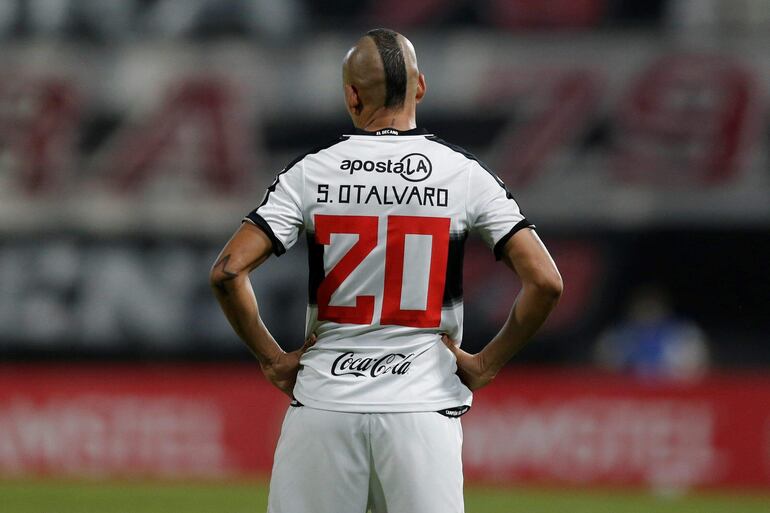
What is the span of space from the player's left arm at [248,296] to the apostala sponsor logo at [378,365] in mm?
152

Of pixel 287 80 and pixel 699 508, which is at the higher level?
pixel 287 80

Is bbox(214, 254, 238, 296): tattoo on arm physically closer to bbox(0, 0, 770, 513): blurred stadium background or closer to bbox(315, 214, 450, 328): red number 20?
bbox(315, 214, 450, 328): red number 20

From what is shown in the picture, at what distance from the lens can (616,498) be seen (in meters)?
10.9

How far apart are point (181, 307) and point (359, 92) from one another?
1340 centimetres

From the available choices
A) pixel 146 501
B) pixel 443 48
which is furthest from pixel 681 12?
pixel 146 501

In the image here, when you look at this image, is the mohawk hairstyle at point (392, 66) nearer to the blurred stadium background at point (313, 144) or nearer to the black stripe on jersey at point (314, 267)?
the black stripe on jersey at point (314, 267)

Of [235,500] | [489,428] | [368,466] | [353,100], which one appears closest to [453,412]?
[368,466]

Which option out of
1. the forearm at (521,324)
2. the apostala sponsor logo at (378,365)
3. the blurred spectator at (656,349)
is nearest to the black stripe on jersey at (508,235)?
the forearm at (521,324)

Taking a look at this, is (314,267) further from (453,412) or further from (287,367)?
(453,412)

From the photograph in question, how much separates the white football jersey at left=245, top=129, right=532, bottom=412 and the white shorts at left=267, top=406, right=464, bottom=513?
5cm

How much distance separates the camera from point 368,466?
372cm

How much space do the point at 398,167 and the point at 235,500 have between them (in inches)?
279

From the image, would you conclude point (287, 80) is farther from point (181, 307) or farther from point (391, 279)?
point (391, 279)

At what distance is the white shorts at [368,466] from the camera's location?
367 cm
